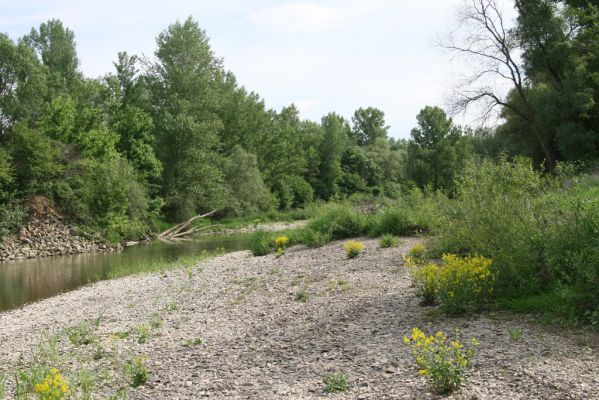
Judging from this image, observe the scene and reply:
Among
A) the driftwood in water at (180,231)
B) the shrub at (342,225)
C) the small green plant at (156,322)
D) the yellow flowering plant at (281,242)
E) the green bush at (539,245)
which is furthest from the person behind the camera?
the driftwood in water at (180,231)

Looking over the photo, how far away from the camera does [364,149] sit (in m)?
85.6

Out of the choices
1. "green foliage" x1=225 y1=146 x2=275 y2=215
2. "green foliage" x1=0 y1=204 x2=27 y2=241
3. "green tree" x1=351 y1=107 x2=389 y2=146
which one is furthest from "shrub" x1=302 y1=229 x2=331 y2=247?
"green tree" x1=351 y1=107 x2=389 y2=146

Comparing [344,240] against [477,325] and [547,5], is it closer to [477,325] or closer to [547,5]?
[477,325]

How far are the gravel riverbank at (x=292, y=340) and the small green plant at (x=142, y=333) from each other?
5 cm

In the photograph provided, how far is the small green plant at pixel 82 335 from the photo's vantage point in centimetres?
909

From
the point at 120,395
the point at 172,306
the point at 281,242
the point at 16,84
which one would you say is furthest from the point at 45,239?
the point at 120,395

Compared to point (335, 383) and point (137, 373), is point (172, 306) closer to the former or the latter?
point (137, 373)

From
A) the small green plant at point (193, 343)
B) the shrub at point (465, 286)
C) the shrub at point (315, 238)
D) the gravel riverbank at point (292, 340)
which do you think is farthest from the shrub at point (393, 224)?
the small green plant at point (193, 343)

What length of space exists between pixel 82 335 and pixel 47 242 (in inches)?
876

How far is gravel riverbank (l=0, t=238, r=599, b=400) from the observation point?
5.77 metres

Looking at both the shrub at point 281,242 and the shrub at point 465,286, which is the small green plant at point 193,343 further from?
the shrub at point 281,242

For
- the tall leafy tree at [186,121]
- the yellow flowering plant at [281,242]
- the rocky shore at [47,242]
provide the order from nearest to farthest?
the yellow flowering plant at [281,242]
the rocky shore at [47,242]
the tall leafy tree at [186,121]

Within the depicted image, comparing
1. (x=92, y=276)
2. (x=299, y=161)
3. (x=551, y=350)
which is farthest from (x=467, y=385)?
(x=299, y=161)

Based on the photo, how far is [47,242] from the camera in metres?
29.3
